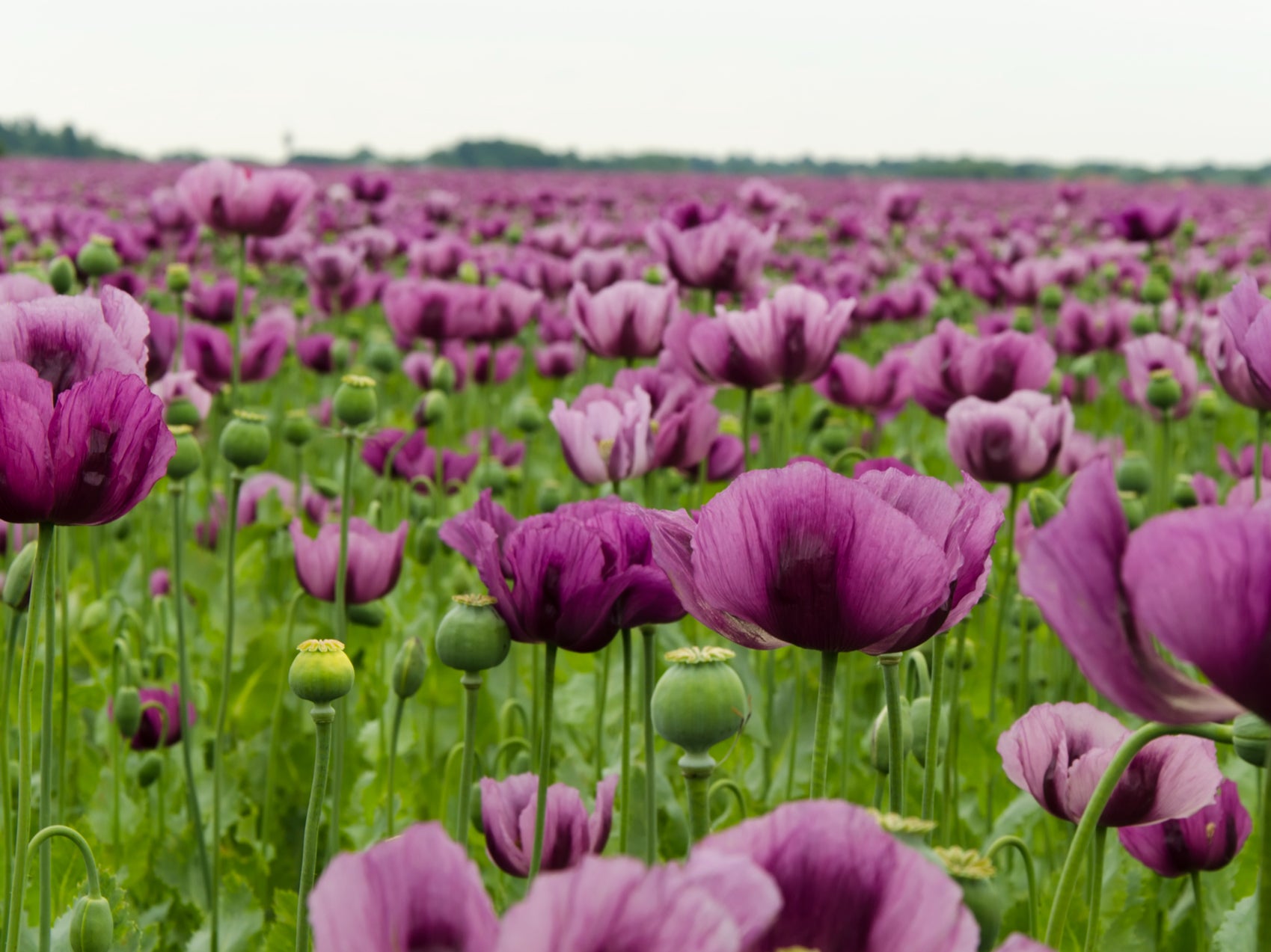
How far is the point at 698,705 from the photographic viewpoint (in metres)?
0.91

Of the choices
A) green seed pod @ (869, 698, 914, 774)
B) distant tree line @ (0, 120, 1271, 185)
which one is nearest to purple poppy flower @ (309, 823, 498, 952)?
green seed pod @ (869, 698, 914, 774)

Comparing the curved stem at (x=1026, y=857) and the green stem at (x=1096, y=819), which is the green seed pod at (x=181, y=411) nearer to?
the curved stem at (x=1026, y=857)

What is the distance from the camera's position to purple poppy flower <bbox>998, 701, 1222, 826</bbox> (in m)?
1.05

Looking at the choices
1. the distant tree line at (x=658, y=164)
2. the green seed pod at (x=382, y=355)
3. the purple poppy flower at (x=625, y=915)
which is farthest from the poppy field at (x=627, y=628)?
the distant tree line at (x=658, y=164)

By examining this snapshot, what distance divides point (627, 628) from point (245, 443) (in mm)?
1086

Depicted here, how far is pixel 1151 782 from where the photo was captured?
1.07 metres

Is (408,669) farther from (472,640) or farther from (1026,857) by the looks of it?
(1026,857)

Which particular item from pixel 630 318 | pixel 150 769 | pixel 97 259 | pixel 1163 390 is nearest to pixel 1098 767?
pixel 150 769

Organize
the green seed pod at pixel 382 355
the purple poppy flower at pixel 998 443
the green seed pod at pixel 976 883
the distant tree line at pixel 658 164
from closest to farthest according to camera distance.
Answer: the green seed pod at pixel 976 883
the purple poppy flower at pixel 998 443
the green seed pod at pixel 382 355
the distant tree line at pixel 658 164

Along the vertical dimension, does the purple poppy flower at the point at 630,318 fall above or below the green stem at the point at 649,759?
above

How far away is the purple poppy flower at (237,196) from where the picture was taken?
9.02 ft

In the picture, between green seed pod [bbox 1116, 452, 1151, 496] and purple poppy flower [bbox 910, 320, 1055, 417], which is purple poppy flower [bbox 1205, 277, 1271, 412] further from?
green seed pod [bbox 1116, 452, 1151, 496]

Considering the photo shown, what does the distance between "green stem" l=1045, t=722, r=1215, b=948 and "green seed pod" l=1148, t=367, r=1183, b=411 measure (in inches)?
93.0

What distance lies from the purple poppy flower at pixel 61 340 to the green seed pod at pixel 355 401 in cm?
84
